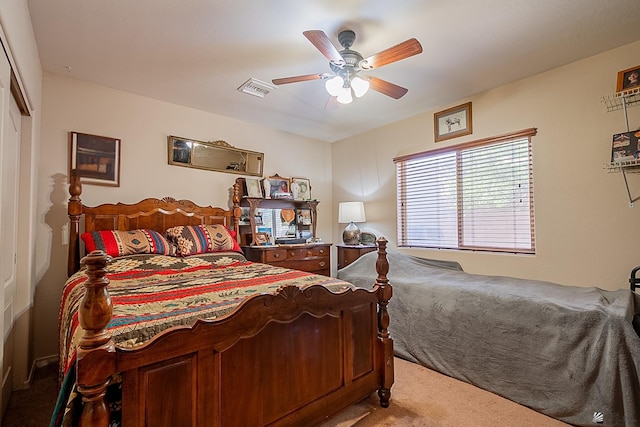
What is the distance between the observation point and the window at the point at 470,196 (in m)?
2.91

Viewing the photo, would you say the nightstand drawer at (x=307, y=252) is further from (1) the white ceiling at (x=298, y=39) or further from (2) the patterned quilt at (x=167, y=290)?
(1) the white ceiling at (x=298, y=39)

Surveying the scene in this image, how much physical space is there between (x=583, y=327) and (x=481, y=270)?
140 cm

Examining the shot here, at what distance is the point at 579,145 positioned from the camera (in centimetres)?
255

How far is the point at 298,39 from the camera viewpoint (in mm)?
2240

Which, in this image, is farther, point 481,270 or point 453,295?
point 481,270

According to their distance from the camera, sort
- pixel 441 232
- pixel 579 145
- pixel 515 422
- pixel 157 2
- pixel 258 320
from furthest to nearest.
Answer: pixel 441 232
pixel 579 145
pixel 157 2
pixel 515 422
pixel 258 320

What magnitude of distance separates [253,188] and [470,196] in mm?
2578

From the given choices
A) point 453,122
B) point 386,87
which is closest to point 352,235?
point 453,122

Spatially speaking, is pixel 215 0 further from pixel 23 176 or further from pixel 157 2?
pixel 23 176

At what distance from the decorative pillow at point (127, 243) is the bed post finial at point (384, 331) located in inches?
77.0

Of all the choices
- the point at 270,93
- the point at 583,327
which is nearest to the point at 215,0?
the point at 270,93

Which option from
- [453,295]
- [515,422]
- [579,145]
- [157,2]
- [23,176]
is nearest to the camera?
[515,422]

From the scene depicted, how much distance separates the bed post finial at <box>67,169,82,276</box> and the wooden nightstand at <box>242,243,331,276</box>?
163cm

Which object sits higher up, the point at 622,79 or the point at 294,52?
the point at 294,52
